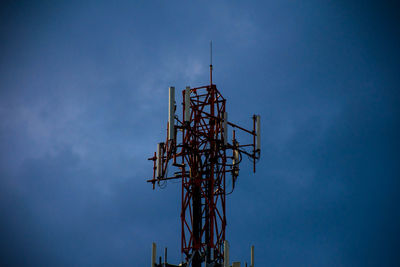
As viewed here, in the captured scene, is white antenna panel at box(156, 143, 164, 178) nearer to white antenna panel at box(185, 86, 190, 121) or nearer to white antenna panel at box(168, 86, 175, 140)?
white antenna panel at box(168, 86, 175, 140)

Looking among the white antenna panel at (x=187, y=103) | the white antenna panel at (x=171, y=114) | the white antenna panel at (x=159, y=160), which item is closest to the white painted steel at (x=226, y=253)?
the white antenna panel at (x=159, y=160)

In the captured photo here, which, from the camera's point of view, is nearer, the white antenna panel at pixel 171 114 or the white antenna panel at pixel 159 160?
the white antenna panel at pixel 171 114

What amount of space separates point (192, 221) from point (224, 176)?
11.2ft

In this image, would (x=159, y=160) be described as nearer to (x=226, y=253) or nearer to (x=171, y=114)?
→ (x=171, y=114)

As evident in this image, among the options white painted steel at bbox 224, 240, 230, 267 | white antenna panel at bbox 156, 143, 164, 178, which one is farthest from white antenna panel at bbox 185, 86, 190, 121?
white painted steel at bbox 224, 240, 230, 267

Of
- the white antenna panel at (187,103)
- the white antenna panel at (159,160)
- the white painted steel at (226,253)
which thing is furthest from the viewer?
the white antenna panel at (159,160)

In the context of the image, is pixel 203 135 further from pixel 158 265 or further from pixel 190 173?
pixel 158 265

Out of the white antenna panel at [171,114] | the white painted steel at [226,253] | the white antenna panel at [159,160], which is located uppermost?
the white antenna panel at [171,114]

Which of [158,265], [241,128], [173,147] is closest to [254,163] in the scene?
[241,128]

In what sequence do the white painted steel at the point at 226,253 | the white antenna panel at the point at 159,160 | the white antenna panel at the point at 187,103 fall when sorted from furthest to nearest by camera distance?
the white antenna panel at the point at 159,160 → the white antenna panel at the point at 187,103 → the white painted steel at the point at 226,253

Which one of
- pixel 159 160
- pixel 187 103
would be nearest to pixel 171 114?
pixel 187 103

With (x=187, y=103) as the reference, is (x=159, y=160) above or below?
below

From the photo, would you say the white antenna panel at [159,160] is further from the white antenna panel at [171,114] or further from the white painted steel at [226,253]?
the white painted steel at [226,253]

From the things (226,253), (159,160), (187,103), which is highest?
(187,103)
